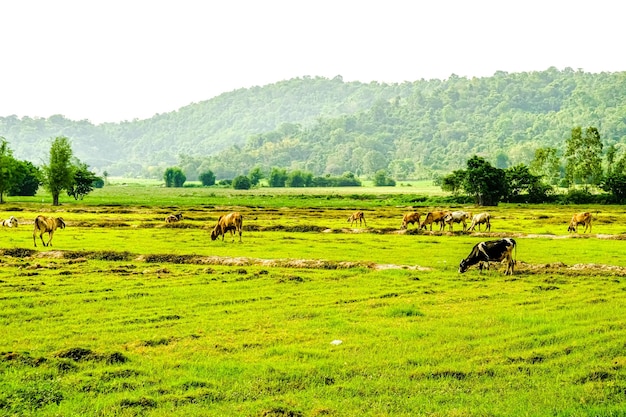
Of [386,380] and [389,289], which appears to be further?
[389,289]

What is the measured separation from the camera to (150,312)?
17250 millimetres

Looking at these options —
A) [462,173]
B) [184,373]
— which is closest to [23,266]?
[184,373]

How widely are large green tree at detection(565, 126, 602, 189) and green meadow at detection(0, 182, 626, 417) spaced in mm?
81230

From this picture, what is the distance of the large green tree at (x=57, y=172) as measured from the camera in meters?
89.2

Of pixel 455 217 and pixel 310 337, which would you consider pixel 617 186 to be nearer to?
pixel 455 217

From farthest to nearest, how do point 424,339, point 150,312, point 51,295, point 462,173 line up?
point 462,173 → point 51,295 → point 150,312 → point 424,339

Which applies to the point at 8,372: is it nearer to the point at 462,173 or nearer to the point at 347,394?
the point at 347,394

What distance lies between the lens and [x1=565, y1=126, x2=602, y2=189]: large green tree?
104125 millimetres

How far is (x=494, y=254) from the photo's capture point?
82.1 ft

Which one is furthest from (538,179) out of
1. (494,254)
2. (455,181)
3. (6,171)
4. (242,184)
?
(242,184)

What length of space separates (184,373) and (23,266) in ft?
57.4

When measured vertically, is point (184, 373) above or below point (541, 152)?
below

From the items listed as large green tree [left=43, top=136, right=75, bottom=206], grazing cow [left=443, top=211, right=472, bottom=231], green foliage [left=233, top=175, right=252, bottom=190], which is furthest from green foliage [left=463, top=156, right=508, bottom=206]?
green foliage [left=233, top=175, right=252, bottom=190]

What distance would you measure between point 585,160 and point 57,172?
8498 centimetres
